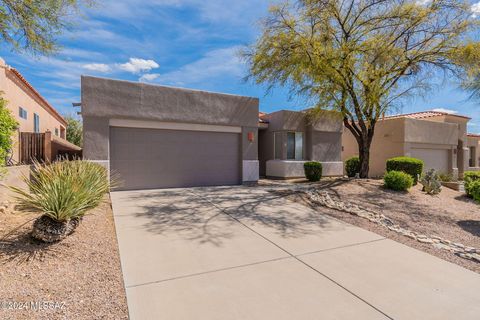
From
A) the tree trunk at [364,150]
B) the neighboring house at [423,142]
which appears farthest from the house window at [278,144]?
the neighboring house at [423,142]

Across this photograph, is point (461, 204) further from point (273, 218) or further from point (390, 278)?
point (390, 278)

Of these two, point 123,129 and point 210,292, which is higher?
point 123,129

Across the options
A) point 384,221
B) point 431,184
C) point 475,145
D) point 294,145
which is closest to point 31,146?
point 384,221

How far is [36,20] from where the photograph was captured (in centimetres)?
711

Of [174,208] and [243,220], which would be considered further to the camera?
[174,208]

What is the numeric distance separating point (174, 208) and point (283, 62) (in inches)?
284

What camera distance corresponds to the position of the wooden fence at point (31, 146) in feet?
30.6

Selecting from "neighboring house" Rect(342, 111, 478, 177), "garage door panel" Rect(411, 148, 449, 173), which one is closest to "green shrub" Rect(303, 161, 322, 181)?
"neighboring house" Rect(342, 111, 478, 177)

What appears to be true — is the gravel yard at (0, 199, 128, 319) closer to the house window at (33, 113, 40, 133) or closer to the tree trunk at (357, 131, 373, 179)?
the tree trunk at (357, 131, 373, 179)

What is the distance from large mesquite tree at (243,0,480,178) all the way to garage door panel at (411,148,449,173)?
30.5 feet

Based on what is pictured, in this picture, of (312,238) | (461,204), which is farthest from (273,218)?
(461,204)

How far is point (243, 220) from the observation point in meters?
6.49

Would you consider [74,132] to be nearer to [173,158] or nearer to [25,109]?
[25,109]

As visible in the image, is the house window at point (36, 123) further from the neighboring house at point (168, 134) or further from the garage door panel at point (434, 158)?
the garage door panel at point (434, 158)
